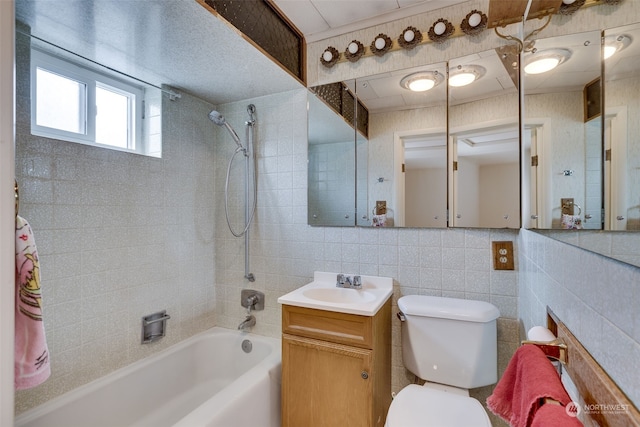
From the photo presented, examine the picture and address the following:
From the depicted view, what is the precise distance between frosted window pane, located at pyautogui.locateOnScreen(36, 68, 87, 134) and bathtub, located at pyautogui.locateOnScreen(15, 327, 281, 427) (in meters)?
1.37

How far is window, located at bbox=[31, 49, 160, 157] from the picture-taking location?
1440 mm

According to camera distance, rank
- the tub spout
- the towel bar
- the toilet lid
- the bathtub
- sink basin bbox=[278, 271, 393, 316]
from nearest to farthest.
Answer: the towel bar, the toilet lid, the bathtub, sink basin bbox=[278, 271, 393, 316], the tub spout

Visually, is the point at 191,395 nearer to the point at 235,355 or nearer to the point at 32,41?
the point at 235,355

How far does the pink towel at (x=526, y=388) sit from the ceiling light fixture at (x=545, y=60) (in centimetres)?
97

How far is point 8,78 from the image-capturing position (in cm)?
64

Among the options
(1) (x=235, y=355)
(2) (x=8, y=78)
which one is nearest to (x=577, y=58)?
(2) (x=8, y=78)

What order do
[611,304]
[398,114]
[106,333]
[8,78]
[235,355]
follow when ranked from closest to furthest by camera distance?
[611,304]
[8,78]
[106,333]
[398,114]
[235,355]

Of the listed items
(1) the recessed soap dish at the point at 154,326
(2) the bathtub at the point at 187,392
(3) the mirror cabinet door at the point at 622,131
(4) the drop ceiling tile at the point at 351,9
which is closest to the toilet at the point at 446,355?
(2) the bathtub at the point at 187,392

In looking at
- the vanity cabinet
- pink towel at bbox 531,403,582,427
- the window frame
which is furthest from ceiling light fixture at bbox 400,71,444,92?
the window frame

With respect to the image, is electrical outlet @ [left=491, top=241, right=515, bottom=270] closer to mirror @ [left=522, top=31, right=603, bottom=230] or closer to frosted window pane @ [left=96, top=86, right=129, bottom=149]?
mirror @ [left=522, top=31, right=603, bottom=230]

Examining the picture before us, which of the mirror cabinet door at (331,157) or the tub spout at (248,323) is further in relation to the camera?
the tub spout at (248,323)

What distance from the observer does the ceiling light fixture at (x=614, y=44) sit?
0.57 m

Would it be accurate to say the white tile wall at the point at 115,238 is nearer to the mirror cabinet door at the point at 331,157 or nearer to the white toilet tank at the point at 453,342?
the mirror cabinet door at the point at 331,157

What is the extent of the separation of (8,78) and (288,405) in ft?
5.42
